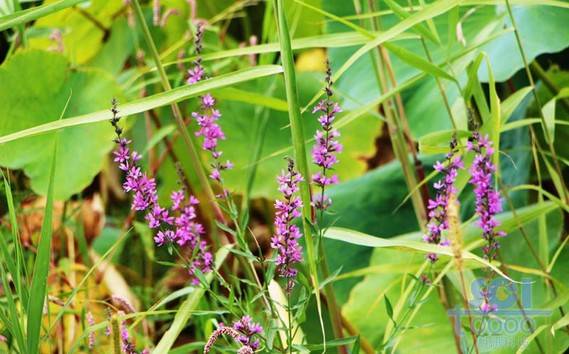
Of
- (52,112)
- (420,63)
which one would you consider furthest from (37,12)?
(52,112)

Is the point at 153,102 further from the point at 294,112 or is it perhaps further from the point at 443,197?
the point at 443,197

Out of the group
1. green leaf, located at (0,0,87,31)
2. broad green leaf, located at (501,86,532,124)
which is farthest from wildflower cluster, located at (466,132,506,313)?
green leaf, located at (0,0,87,31)

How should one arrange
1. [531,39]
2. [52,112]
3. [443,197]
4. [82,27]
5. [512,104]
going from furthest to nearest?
[82,27] < [52,112] < [531,39] < [512,104] < [443,197]

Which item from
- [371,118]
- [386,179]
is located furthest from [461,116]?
[371,118]

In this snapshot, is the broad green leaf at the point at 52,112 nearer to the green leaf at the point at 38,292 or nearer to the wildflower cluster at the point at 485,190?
the green leaf at the point at 38,292

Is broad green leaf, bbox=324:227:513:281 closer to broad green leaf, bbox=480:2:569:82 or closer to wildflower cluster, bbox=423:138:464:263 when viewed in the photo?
wildflower cluster, bbox=423:138:464:263

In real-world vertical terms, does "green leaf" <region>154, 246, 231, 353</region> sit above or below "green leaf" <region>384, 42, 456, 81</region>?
below

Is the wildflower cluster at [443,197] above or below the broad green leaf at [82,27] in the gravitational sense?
below

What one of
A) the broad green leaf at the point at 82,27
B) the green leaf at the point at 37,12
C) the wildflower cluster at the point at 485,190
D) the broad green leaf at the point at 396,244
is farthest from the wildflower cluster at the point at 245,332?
the broad green leaf at the point at 82,27

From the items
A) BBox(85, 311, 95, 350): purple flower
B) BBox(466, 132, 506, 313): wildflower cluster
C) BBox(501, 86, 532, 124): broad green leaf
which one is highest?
BBox(501, 86, 532, 124): broad green leaf
